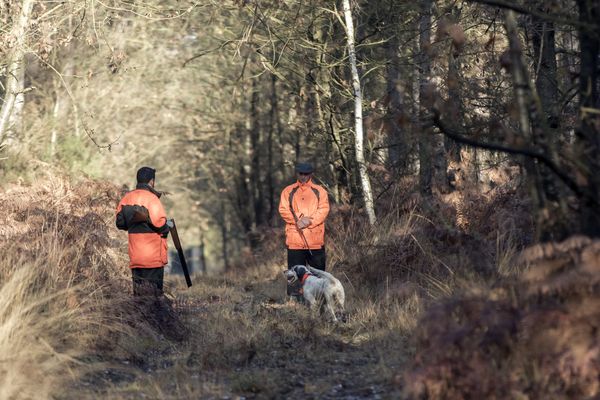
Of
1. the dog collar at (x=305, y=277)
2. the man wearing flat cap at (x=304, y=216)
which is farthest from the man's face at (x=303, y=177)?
the dog collar at (x=305, y=277)

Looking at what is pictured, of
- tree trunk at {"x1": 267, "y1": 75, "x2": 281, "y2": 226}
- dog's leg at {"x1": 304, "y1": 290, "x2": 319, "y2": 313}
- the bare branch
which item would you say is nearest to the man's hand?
dog's leg at {"x1": 304, "y1": 290, "x2": 319, "y2": 313}

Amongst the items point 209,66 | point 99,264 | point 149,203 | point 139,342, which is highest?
point 209,66

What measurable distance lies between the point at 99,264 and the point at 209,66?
19588 mm

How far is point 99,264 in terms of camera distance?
33.4 feet

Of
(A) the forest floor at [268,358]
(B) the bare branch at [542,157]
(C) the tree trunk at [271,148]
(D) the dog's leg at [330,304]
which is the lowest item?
(A) the forest floor at [268,358]

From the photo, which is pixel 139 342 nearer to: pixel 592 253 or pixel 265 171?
pixel 592 253

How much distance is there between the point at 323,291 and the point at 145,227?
2.08 m

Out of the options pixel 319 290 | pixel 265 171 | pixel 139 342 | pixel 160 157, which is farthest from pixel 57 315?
pixel 160 157

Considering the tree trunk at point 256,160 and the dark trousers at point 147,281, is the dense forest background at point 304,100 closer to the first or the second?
the tree trunk at point 256,160

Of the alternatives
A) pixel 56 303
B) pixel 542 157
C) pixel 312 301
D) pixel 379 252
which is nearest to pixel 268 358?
→ pixel 56 303

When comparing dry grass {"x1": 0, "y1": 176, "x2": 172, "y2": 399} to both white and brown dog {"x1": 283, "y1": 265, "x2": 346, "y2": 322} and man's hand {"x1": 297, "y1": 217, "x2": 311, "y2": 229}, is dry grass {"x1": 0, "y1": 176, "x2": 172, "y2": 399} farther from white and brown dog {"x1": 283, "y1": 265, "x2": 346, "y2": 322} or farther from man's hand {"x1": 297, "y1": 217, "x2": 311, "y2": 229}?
man's hand {"x1": 297, "y1": 217, "x2": 311, "y2": 229}

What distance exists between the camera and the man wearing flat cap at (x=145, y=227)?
10.2 meters

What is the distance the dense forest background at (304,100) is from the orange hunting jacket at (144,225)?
277 cm

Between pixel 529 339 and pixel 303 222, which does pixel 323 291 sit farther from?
pixel 529 339
